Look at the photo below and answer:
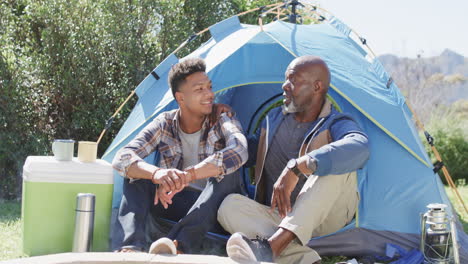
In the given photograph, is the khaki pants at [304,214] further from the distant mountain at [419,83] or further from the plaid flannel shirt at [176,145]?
the distant mountain at [419,83]

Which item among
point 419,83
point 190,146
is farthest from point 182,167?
point 419,83

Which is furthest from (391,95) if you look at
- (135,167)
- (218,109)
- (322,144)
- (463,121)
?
(463,121)

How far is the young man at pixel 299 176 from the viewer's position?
2.95m

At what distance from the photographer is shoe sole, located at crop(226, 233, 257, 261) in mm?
2674

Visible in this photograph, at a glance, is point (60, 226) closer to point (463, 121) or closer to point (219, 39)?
point (219, 39)

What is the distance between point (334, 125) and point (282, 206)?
54 cm

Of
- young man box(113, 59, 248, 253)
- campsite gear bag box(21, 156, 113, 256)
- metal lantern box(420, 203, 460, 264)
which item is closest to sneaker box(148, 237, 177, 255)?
young man box(113, 59, 248, 253)

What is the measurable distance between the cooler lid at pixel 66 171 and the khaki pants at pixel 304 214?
2.20 ft

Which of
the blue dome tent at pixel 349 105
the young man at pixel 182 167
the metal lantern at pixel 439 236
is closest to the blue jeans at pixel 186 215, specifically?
the young man at pixel 182 167

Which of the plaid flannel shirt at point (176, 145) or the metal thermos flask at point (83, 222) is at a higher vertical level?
the plaid flannel shirt at point (176, 145)

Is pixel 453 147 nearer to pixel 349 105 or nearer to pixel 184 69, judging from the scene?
pixel 349 105

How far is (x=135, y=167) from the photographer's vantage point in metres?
3.25

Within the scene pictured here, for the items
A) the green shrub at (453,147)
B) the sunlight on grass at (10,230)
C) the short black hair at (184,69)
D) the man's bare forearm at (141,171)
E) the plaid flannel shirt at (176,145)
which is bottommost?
the sunlight on grass at (10,230)

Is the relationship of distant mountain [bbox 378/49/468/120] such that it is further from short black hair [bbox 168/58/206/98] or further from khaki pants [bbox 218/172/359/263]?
khaki pants [bbox 218/172/359/263]
